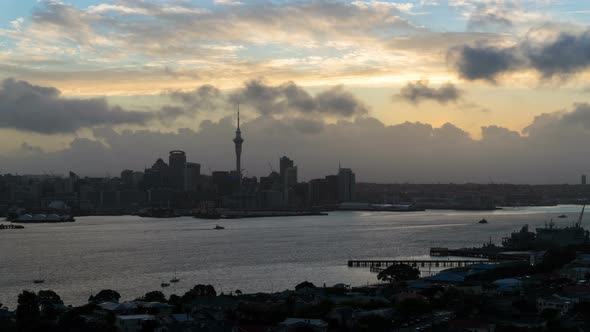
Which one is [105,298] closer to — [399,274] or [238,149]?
[399,274]

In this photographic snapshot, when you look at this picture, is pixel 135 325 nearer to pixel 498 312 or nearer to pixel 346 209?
pixel 498 312

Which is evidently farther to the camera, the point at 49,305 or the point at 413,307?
the point at 49,305

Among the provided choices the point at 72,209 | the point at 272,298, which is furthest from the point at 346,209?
the point at 272,298

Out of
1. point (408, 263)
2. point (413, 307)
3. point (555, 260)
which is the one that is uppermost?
point (555, 260)

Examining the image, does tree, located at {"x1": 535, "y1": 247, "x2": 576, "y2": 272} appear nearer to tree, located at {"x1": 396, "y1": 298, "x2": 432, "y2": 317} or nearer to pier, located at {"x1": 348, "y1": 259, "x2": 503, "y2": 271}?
pier, located at {"x1": 348, "y1": 259, "x2": 503, "y2": 271}

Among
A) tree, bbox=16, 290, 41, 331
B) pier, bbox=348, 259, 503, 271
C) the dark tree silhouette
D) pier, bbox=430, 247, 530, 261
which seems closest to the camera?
tree, bbox=16, 290, 41, 331

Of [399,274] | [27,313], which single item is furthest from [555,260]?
[27,313]

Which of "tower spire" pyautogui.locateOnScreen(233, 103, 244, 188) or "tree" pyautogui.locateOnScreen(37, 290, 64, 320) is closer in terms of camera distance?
"tree" pyautogui.locateOnScreen(37, 290, 64, 320)

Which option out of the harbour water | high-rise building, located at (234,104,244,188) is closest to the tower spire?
high-rise building, located at (234,104,244,188)
